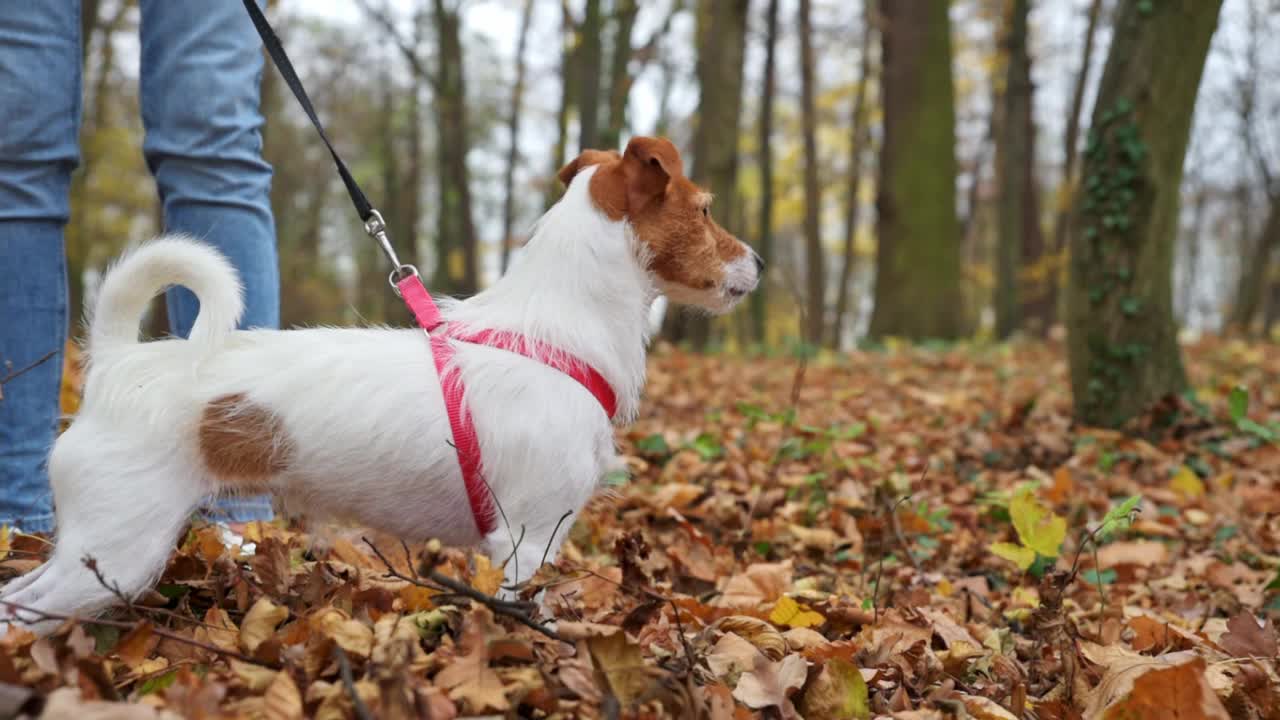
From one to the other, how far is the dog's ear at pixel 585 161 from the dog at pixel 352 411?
4.1 inches

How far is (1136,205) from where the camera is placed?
5637mm

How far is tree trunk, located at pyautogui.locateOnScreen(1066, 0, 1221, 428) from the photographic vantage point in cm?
→ 558

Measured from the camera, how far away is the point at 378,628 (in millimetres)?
1982

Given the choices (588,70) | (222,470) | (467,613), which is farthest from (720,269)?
(588,70)

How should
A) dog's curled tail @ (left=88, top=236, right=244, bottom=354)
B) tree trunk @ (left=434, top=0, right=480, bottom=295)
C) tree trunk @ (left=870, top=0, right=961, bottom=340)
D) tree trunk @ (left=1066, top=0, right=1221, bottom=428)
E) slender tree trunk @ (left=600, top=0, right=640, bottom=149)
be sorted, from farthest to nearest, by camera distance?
1. tree trunk @ (left=434, top=0, right=480, bottom=295)
2. tree trunk @ (left=870, top=0, right=961, bottom=340)
3. slender tree trunk @ (left=600, top=0, right=640, bottom=149)
4. tree trunk @ (left=1066, top=0, right=1221, bottom=428)
5. dog's curled tail @ (left=88, top=236, right=244, bottom=354)

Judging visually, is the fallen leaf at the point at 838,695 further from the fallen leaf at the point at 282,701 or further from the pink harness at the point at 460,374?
the fallen leaf at the point at 282,701

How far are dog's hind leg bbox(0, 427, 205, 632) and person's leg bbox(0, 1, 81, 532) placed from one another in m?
0.78

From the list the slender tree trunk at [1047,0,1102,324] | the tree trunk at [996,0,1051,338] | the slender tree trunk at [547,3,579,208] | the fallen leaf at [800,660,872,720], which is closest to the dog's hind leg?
the fallen leaf at [800,660,872,720]

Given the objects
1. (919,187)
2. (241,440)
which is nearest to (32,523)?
(241,440)

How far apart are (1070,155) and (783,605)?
20399mm

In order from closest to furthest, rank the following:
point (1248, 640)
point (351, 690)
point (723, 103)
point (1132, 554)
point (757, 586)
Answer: point (351, 690) < point (1248, 640) < point (757, 586) < point (1132, 554) < point (723, 103)

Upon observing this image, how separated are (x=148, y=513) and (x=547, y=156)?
90.8 feet

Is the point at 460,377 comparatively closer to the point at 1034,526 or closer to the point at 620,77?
the point at 1034,526

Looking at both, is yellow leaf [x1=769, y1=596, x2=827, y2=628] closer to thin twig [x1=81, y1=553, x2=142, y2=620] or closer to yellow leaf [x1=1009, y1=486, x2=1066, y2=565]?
yellow leaf [x1=1009, y1=486, x2=1066, y2=565]
